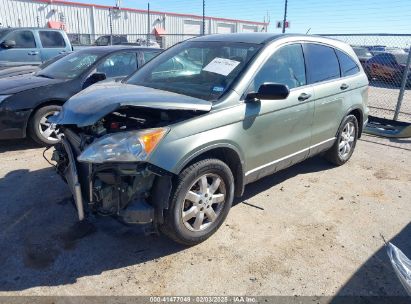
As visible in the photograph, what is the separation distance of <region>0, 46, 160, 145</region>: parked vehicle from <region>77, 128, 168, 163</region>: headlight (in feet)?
7.64

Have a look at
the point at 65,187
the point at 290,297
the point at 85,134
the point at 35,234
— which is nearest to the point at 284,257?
the point at 290,297

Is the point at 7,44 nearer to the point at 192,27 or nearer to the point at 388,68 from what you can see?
the point at 388,68

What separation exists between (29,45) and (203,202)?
10141mm

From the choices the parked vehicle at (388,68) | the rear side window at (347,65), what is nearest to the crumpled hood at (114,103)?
the rear side window at (347,65)

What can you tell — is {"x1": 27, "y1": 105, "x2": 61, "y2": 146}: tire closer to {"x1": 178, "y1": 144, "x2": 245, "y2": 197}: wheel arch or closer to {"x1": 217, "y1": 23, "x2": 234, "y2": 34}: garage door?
{"x1": 178, "y1": 144, "x2": 245, "y2": 197}: wheel arch

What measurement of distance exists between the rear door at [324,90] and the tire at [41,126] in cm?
381

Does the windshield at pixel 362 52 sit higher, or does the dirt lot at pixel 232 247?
the windshield at pixel 362 52

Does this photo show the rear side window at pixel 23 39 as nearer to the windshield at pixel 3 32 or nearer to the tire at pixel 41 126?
the windshield at pixel 3 32

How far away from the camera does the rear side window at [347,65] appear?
4961 mm

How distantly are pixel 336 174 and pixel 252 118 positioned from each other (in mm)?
2273

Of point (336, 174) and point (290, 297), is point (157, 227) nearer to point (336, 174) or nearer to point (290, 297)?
point (290, 297)

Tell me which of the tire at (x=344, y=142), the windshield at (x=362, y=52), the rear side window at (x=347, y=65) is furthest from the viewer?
the windshield at (x=362, y=52)

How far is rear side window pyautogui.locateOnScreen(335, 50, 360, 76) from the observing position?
4961 millimetres

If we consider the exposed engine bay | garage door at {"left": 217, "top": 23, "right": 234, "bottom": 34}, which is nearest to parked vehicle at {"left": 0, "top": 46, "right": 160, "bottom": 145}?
the exposed engine bay
